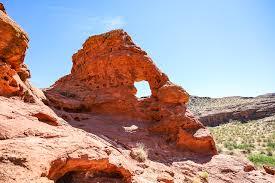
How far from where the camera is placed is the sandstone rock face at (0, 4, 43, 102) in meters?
12.3

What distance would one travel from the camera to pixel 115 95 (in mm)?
19078

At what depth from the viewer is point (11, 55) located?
1302 centimetres

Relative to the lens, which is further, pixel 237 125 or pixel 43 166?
pixel 237 125

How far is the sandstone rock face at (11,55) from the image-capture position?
12328 mm

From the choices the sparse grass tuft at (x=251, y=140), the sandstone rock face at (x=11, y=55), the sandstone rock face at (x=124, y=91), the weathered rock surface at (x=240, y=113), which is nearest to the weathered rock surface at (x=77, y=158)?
the sandstone rock face at (x=11, y=55)

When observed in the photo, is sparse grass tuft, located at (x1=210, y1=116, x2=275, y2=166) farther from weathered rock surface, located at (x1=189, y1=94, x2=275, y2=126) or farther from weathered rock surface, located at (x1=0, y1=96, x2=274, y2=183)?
weathered rock surface, located at (x1=0, y1=96, x2=274, y2=183)

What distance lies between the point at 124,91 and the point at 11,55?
7.90 metres

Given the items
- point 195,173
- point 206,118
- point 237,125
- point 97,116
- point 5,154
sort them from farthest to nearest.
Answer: point 206,118
point 237,125
point 97,116
point 195,173
point 5,154

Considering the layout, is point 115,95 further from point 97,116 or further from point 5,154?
point 5,154

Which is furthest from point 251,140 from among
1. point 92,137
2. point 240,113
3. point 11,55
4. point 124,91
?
point 11,55

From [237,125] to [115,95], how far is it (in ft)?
160

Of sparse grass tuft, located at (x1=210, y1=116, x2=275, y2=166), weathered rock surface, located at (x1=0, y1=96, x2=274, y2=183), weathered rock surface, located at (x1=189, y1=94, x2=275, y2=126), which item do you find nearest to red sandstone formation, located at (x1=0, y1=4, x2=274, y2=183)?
weathered rock surface, located at (x1=0, y1=96, x2=274, y2=183)

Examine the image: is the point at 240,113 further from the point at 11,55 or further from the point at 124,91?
the point at 11,55

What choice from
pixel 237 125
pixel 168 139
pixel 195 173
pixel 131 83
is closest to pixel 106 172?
pixel 195 173
